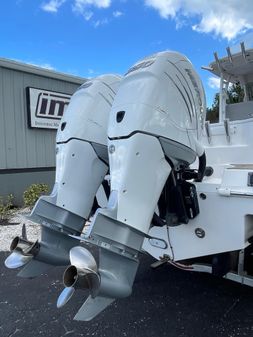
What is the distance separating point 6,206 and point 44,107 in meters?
2.67

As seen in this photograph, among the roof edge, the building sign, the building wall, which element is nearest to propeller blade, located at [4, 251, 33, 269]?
the building wall

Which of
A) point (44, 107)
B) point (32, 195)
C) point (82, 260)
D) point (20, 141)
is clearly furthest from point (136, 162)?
point (44, 107)

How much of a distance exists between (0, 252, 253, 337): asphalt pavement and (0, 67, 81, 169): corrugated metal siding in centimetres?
467

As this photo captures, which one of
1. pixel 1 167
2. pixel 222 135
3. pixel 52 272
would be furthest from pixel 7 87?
pixel 222 135

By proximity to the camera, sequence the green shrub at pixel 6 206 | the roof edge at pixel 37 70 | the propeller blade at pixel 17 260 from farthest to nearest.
Result: the roof edge at pixel 37 70 < the green shrub at pixel 6 206 < the propeller blade at pixel 17 260

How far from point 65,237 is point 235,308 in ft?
5.31

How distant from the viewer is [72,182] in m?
2.51

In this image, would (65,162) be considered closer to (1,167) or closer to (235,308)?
(235,308)

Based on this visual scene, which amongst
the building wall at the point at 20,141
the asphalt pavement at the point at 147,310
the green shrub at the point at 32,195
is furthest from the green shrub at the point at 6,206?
the asphalt pavement at the point at 147,310

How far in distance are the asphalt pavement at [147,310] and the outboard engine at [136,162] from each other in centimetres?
93

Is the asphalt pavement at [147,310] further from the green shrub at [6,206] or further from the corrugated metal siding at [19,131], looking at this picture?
the corrugated metal siding at [19,131]

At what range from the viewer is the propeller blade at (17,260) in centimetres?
224

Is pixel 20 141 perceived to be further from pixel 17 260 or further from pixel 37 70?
pixel 17 260

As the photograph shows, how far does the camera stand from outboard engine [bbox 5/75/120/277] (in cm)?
237
